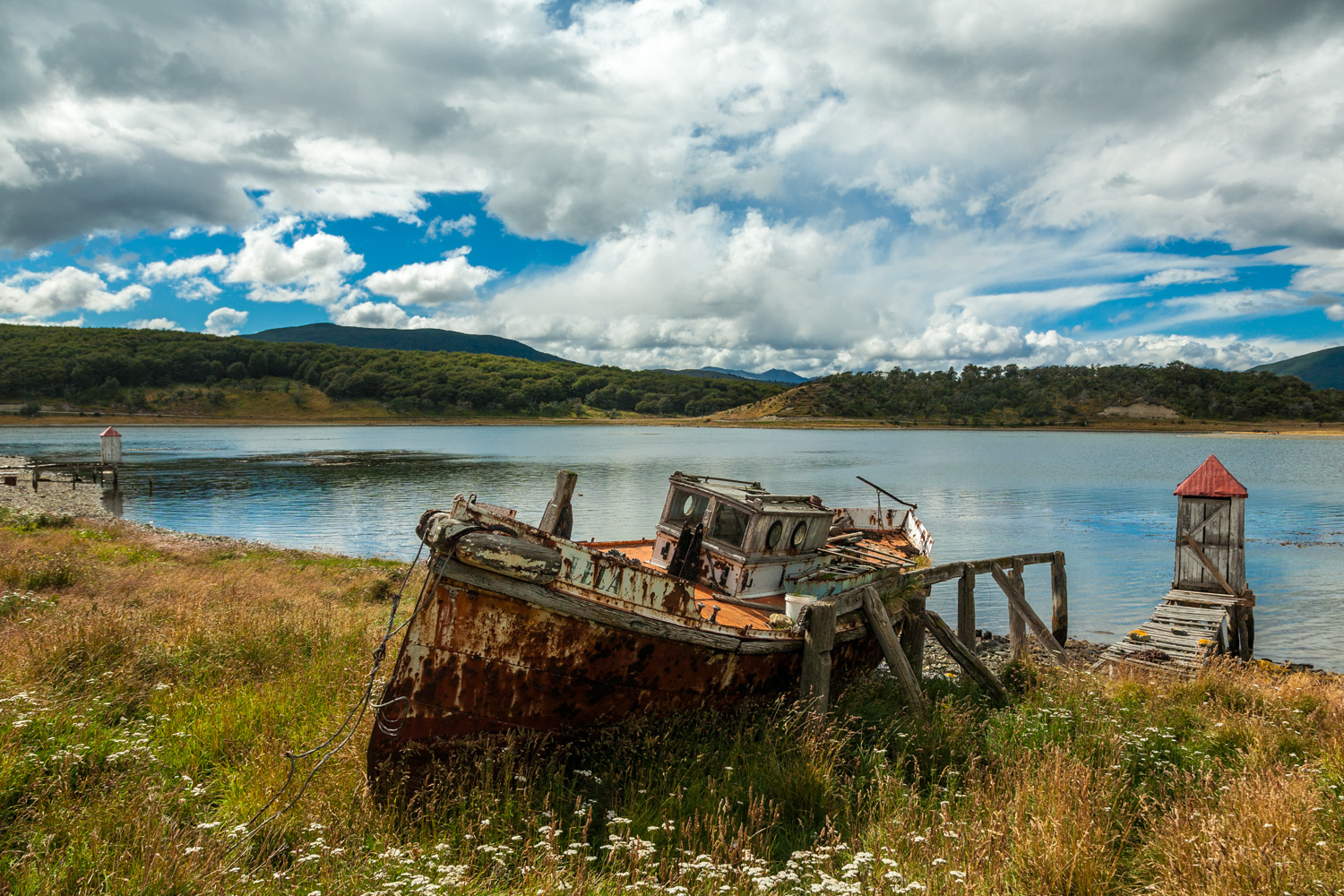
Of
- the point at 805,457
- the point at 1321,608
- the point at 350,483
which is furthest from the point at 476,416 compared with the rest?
the point at 1321,608

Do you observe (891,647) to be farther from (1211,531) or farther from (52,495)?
(52,495)

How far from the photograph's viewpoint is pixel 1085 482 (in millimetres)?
54656

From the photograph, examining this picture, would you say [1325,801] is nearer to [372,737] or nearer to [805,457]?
[372,737]

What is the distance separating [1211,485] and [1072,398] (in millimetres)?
177938

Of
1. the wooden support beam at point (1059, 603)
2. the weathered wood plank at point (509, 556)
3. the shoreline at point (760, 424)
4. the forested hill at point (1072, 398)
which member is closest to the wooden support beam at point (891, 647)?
the weathered wood plank at point (509, 556)

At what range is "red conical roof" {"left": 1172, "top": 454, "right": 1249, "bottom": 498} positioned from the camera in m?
15.7

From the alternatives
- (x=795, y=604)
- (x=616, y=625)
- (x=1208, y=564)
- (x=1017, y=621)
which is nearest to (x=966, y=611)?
(x=1017, y=621)

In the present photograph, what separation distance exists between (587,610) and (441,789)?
200cm

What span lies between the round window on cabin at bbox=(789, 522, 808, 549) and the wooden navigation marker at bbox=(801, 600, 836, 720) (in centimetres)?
257

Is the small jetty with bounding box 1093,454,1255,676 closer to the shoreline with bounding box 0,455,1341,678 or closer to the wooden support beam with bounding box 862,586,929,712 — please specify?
the shoreline with bounding box 0,455,1341,678

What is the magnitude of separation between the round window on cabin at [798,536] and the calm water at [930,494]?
11.6 metres

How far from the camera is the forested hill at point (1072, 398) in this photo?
144375mm

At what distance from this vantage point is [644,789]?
598 cm

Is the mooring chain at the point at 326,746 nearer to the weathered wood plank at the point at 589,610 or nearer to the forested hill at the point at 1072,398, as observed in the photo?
the weathered wood plank at the point at 589,610
